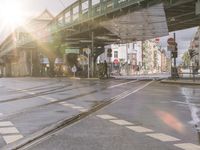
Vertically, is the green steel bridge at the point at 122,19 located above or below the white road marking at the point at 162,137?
above

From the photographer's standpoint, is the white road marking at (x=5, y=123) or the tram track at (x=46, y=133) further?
the white road marking at (x=5, y=123)

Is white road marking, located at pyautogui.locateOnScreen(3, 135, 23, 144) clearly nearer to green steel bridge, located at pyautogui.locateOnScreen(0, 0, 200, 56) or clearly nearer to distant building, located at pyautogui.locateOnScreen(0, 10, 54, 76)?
green steel bridge, located at pyautogui.locateOnScreen(0, 0, 200, 56)

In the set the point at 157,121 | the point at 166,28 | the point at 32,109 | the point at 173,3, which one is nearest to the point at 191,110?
the point at 157,121

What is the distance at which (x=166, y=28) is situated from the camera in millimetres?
→ 52531

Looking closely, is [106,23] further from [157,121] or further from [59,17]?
[157,121]

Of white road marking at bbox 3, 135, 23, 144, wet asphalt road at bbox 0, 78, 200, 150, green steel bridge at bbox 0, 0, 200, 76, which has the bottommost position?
wet asphalt road at bbox 0, 78, 200, 150

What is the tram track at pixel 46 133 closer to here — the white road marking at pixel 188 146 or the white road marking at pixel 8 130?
the white road marking at pixel 8 130

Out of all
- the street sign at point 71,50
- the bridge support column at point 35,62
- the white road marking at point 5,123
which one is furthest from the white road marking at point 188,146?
the bridge support column at point 35,62

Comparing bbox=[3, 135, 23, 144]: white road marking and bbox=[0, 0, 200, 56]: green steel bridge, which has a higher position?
bbox=[0, 0, 200, 56]: green steel bridge

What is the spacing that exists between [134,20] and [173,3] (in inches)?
450

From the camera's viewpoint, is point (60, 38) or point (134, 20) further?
point (60, 38)

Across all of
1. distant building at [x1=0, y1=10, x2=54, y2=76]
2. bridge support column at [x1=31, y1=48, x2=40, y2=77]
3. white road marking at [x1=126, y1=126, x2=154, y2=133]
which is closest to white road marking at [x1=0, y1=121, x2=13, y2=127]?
white road marking at [x1=126, y1=126, x2=154, y2=133]

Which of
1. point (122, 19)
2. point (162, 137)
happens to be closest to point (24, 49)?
point (122, 19)

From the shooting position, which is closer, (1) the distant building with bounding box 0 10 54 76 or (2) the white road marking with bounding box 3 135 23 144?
(2) the white road marking with bounding box 3 135 23 144
